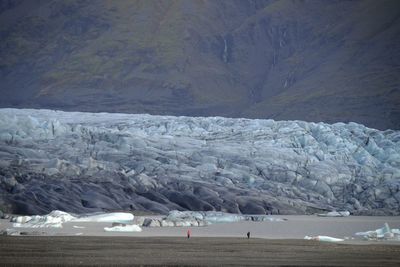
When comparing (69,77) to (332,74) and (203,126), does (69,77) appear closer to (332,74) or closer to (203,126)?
(332,74)

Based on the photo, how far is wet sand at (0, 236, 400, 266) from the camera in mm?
28609

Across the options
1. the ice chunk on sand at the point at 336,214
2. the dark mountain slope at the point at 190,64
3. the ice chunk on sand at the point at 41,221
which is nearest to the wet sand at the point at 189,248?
the ice chunk on sand at the point at 41,221

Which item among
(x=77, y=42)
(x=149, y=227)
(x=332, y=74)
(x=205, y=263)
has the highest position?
(x=77, y=42)

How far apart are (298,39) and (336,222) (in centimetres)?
14642

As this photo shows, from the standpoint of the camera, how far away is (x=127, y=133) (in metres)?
69.6

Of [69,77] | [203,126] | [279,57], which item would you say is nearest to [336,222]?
[203,126]

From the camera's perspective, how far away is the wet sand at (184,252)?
28609mm

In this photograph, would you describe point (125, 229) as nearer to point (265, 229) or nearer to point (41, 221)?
point (41, 221)

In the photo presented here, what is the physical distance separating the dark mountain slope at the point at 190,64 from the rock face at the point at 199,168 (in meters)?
83.2

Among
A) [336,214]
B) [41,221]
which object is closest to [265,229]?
[41,221]

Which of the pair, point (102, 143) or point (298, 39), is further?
point (298, 39)

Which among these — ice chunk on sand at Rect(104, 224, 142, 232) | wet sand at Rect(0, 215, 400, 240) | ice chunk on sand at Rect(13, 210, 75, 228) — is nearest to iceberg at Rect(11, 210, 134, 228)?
ice chunk on sand at Rect(13, 210, 75, 228)

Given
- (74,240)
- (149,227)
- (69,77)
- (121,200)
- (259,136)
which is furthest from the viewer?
(69,77)

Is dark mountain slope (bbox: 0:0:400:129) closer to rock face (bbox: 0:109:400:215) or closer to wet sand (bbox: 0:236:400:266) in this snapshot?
rock face (bbox: 0:109:400:215)
